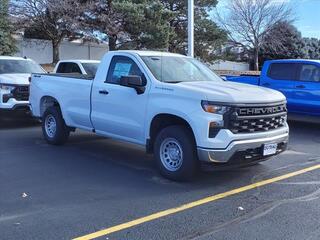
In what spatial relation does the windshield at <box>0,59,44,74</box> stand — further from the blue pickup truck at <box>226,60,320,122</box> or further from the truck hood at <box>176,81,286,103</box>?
the truck hood at <box>176,81,286,103</box>

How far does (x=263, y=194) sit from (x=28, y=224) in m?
3.01

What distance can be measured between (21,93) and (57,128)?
9.75ft

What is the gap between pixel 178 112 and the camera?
6.78 meters

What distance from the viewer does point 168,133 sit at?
22.9 ft

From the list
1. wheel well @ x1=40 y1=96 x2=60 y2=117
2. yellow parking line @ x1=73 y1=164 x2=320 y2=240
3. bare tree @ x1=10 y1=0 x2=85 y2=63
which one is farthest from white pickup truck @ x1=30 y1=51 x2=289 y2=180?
bare tree @ x1=10 y1=0 x2=85 y2=63

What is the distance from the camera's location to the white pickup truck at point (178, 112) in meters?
6.50

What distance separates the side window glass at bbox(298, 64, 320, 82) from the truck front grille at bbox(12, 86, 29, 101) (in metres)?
6.98

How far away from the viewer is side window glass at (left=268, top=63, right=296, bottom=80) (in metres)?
12.7

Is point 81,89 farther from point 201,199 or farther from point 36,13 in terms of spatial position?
point 36,13

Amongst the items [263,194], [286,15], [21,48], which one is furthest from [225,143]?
[286,15]

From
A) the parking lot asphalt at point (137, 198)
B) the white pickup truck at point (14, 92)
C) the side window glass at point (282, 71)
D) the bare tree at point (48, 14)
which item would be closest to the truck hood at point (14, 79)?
the white pickup truck at point (14, 92)

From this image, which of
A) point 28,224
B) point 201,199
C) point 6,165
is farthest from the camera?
point 6,165

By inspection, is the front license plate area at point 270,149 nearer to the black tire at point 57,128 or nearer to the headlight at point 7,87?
the black tire at point 57,128

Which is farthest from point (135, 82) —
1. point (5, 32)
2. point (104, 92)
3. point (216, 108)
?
point (5, 32)
